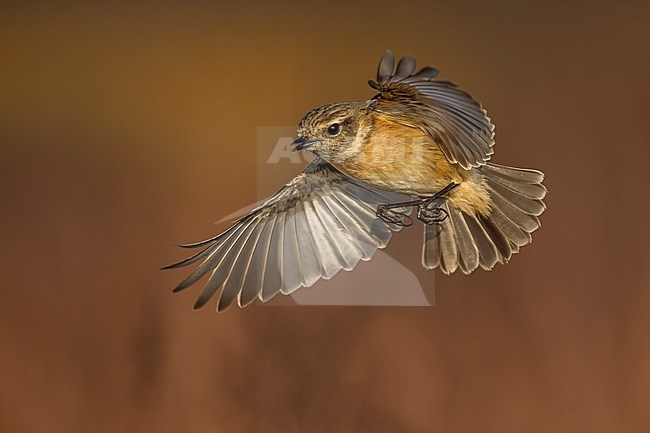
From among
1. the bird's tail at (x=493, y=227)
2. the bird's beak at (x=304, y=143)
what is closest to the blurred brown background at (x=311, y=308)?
the bird's tail at (x=493, y=227)

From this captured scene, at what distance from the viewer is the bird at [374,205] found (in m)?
0.88

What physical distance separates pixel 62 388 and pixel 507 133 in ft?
2.53

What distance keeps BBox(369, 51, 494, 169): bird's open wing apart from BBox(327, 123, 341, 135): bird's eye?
5 cm

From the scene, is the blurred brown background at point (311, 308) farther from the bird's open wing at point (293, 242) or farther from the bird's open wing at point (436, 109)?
the bird's open wing at point (436, 109)

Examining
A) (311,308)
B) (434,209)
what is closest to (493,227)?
(434,209)

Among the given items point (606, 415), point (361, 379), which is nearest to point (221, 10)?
point (361, 379)

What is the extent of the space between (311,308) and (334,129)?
0.34 m

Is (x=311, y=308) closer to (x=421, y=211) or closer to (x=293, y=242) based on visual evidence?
(x=293, y=242)

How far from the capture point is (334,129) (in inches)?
34.5

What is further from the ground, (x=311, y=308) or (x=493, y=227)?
(x=493, y=227)

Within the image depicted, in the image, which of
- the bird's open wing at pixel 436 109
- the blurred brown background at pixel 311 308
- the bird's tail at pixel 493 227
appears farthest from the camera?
the blurred brown background at pixel 311 308

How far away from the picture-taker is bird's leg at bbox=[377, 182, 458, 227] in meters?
0.95

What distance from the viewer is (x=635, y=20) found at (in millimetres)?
1154

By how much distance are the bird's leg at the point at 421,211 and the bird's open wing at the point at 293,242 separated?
0.01 m
